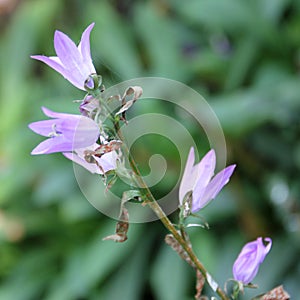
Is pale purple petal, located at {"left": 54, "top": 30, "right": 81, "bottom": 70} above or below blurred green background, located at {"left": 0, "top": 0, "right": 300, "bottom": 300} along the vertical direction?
above

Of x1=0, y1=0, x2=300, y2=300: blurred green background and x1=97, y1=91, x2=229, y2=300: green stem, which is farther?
x1=0, y1=0, x2=300, y2=300: blurred green background

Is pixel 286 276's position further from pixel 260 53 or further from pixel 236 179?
pixel 260 53

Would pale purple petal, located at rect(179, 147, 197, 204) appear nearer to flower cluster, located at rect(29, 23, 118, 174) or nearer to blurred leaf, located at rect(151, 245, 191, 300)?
flower cluster, located at rect(29, 23, 118, 174)

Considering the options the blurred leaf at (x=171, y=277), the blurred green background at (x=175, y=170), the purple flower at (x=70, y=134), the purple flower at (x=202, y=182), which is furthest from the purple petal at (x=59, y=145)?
the blurred leaf at (x=171, y=277)

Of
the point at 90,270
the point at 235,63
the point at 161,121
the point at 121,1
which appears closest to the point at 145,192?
the point at 161,121

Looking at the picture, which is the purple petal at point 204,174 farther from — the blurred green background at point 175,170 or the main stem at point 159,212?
the blurred green background at point 175,170

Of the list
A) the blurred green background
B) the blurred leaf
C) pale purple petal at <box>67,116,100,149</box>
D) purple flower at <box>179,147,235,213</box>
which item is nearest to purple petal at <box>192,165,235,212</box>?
purple flower at <box>179,147,235,213</box>
